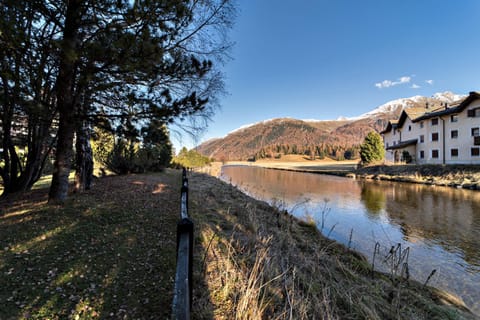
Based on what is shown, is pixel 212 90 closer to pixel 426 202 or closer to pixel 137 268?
pixel 137 268

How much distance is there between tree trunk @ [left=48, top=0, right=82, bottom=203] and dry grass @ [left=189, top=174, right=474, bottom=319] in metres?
3.52

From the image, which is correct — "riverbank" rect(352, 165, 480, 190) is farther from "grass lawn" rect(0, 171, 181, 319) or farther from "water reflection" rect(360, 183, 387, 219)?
"grass lawn" rect(0, 171, 181, 319)

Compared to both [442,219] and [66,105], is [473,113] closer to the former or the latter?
[442,219]

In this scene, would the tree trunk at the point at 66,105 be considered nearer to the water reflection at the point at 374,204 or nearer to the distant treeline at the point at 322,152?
the water reflection at the point at 374,204

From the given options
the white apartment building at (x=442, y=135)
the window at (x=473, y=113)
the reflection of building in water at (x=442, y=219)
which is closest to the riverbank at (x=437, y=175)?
the white apartment building at (x=442, y=135)

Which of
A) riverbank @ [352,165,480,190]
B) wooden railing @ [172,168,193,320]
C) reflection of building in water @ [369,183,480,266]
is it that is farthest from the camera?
riverbank @ [352,165,480,190]

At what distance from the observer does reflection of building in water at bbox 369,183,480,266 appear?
5918mm

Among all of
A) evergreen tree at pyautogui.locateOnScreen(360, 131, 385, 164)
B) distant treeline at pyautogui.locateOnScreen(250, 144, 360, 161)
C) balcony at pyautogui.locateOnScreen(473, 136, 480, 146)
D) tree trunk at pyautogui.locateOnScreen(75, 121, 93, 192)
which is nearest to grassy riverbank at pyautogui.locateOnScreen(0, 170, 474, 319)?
tree trunk at pyautogui.locateOnScreen(75, 121, 93, 192)

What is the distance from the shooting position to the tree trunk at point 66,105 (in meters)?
3.90

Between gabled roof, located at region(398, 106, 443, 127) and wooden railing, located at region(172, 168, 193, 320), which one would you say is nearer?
wooden railing, located at region(172, 168, 193, 320)

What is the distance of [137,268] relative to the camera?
288 cm

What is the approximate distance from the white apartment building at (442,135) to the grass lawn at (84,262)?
28.1 m

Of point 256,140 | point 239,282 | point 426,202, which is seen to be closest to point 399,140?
point 426,202

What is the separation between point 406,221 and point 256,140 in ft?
534
